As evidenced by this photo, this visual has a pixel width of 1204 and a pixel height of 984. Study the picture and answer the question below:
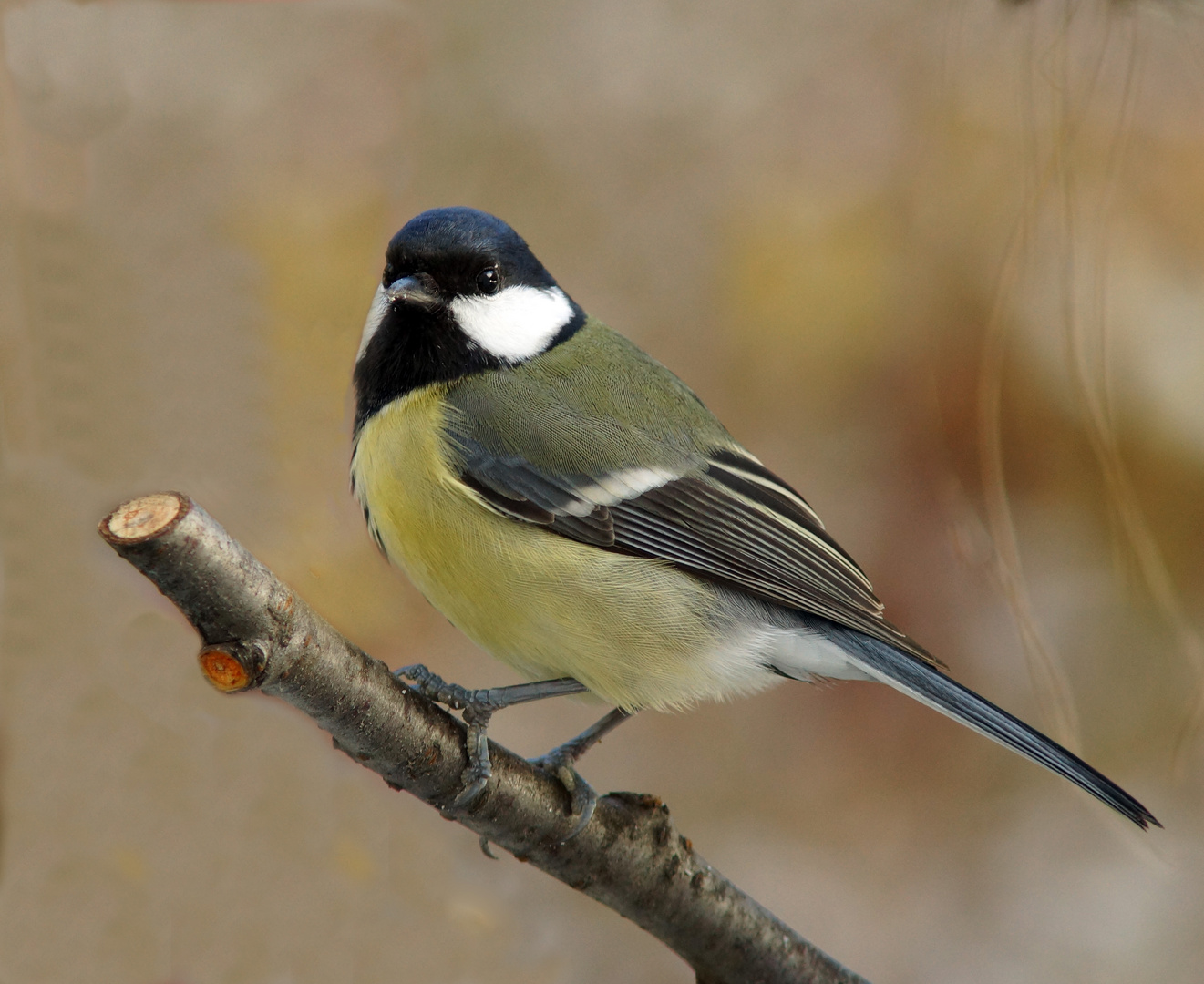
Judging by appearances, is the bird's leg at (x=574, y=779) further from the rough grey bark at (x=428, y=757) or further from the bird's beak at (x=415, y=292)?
the bird's beak at (x=415, y=292)

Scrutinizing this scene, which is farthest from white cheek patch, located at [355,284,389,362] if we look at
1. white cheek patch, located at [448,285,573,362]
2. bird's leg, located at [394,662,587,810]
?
bird's leg, located at [394,662,587,810]

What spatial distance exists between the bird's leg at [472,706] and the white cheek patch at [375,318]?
934 mm

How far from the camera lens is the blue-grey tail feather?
81.7 inches

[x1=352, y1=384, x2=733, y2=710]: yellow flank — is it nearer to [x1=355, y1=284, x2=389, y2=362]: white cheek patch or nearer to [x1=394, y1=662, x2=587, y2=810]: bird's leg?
[x1=394, y1=662, x2=587, y2=810]: bird's leg

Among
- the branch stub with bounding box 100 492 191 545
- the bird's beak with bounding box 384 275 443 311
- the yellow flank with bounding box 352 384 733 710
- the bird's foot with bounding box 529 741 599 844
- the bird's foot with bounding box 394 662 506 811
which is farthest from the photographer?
the bird's beak with bounding box 384 275 443 311

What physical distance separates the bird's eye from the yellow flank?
366 mm

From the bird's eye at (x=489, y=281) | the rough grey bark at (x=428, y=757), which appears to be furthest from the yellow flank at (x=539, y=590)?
the bird's eye at (x=489, y=281)

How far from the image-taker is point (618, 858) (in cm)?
222

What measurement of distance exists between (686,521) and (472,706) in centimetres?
69

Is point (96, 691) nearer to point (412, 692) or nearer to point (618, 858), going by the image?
point (412, 692)

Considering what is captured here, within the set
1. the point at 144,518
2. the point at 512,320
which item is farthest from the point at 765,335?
the point at 144,518

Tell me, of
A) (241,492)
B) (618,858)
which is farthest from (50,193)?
(618,858)

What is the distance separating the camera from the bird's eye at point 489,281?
2646 millimetres

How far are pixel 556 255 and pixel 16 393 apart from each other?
1771 mm
